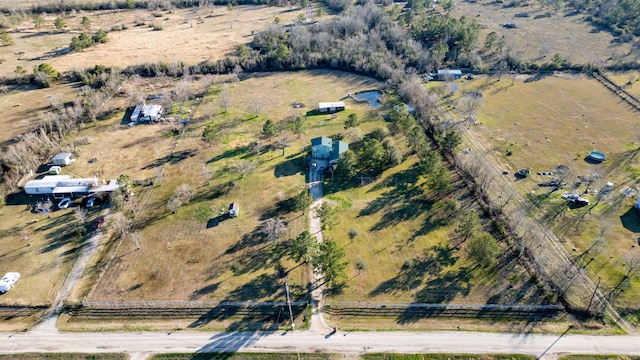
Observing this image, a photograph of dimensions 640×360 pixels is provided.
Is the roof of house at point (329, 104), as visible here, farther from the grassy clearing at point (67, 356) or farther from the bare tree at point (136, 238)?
the grassy clearing at point (67, 356)

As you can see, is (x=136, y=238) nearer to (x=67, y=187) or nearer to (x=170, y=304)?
(x=170, y=304)

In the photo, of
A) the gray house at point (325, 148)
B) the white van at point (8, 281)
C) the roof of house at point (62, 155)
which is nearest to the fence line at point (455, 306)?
the gray house at point (325, 148)

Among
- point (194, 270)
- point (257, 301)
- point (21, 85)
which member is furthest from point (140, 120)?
point (257, 301)

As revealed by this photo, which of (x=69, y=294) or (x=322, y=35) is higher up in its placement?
(x=322, y=35)

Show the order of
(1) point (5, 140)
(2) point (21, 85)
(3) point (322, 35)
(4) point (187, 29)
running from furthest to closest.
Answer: (4) point (187, 29), (3) point (322, 35), (2) point (21, 85), (1) point (5, 140)

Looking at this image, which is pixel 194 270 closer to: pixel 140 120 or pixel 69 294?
pixel 69 294

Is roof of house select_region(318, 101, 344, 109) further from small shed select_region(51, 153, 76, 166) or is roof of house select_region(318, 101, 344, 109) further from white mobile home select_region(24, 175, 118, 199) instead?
small shed select_region(51, 153, 76, 166)

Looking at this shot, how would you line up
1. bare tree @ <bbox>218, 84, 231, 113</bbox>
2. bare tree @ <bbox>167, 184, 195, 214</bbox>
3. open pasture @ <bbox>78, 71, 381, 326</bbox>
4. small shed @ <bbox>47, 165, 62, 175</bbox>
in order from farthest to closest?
bare tree @ <bbox>218, 84, 231, 113</bbox> < small shed @ <bbox>47, 165, 62, 175</bbox> < bare tree @ <bbox>167, 184, 195, 214</bbox> < open pasture @ <bbox>78, 71, 381, 326</bbox>

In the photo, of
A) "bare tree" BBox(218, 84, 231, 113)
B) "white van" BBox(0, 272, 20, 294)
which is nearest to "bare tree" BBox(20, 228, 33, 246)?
"white van" BBox(0, 272, 20, 294)
